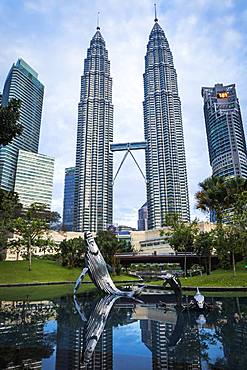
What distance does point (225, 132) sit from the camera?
130 meters

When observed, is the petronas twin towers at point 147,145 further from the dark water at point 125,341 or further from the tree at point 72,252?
the dark water at point 125,341

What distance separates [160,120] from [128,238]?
6182cm

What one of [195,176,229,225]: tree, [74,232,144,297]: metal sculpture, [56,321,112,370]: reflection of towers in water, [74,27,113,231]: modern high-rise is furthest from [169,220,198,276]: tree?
[74,27,113,231]: modern high-rise

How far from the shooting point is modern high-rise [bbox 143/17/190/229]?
134 meters

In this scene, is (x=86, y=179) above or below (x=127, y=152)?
below

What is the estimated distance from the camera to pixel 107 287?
20.5 m

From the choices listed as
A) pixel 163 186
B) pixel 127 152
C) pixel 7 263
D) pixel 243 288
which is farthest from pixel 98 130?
pixel 243 288

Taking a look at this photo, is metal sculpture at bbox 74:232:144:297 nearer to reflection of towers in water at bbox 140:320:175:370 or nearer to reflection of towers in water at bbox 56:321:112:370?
reflection of towers in water at bbox 140:320:175:370

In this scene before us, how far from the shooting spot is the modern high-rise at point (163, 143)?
13350cm

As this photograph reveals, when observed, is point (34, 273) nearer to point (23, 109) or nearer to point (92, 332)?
point (92, 332)

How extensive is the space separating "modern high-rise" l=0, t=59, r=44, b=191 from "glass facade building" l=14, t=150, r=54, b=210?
3.41 meters

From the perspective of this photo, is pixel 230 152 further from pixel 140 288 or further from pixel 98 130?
pixel 140 288

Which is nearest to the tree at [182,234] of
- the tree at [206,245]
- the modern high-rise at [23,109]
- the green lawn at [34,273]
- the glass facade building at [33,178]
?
the tree at [206,245]

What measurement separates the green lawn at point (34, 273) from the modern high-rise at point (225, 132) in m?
82.7
